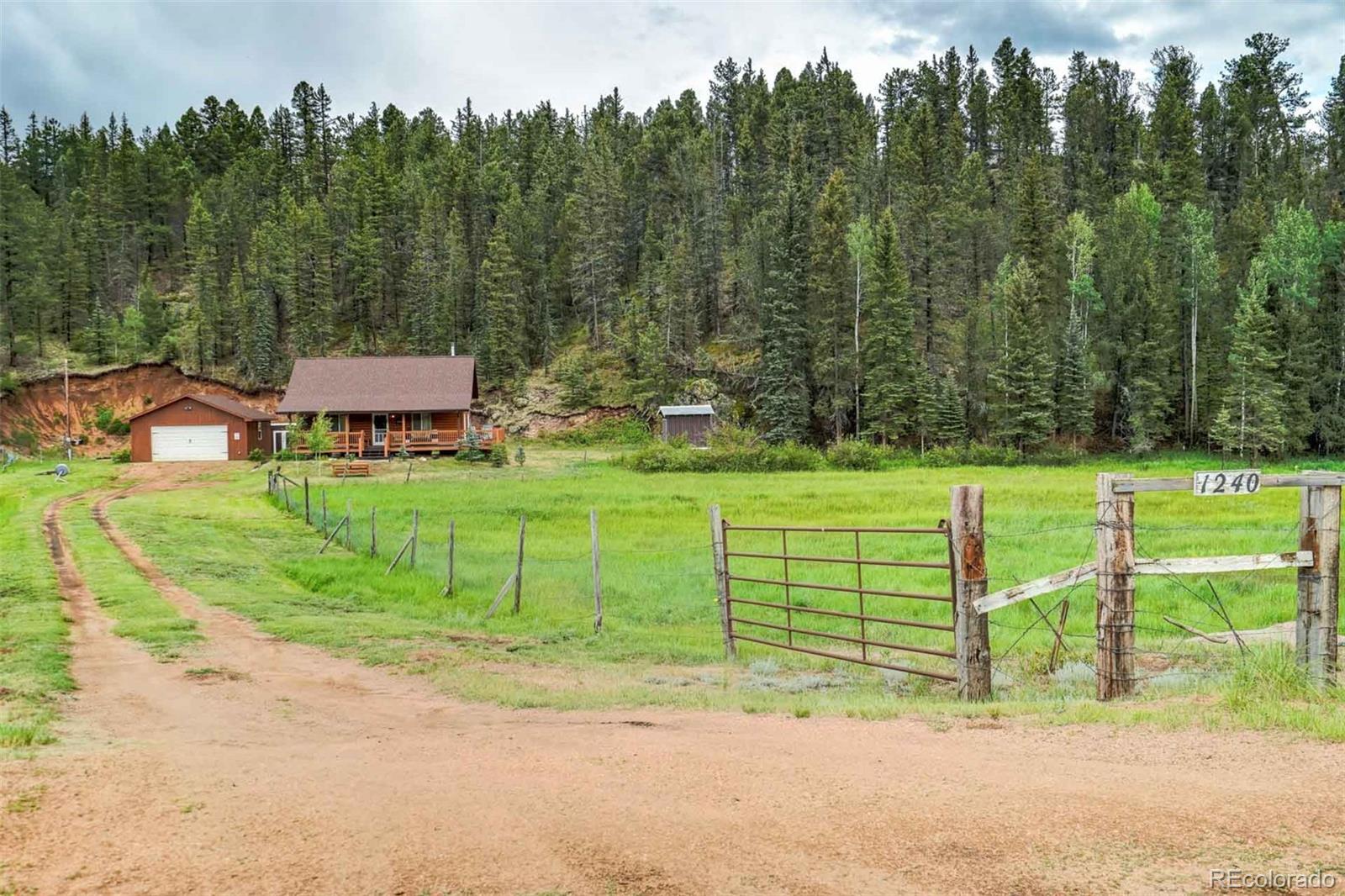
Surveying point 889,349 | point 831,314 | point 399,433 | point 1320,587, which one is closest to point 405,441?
point 399,433

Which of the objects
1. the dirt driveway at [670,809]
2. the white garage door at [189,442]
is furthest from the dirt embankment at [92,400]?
the dirt driveway at [670,809]

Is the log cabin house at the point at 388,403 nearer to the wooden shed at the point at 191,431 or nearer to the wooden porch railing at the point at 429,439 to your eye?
the wooden porch railing at the point at 429,439

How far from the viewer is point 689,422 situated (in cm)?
5469

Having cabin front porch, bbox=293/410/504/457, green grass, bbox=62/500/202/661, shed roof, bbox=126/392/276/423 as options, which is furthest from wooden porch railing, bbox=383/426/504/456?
green grass, bbox=62/500/202/661

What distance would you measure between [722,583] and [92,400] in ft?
237

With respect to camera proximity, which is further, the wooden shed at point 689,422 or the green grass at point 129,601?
the wooden shed at point 689,422

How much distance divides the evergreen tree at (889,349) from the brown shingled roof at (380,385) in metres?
26.8

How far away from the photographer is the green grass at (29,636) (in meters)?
7.39

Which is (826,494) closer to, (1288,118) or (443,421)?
(443,421)

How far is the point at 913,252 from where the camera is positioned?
202ft

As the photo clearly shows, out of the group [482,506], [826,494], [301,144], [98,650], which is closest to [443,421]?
[482,506]

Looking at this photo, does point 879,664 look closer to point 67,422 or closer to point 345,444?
point 345,444

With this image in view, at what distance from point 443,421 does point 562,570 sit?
123ft

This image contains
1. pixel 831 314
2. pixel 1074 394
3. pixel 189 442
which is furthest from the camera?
pixel 831 314
